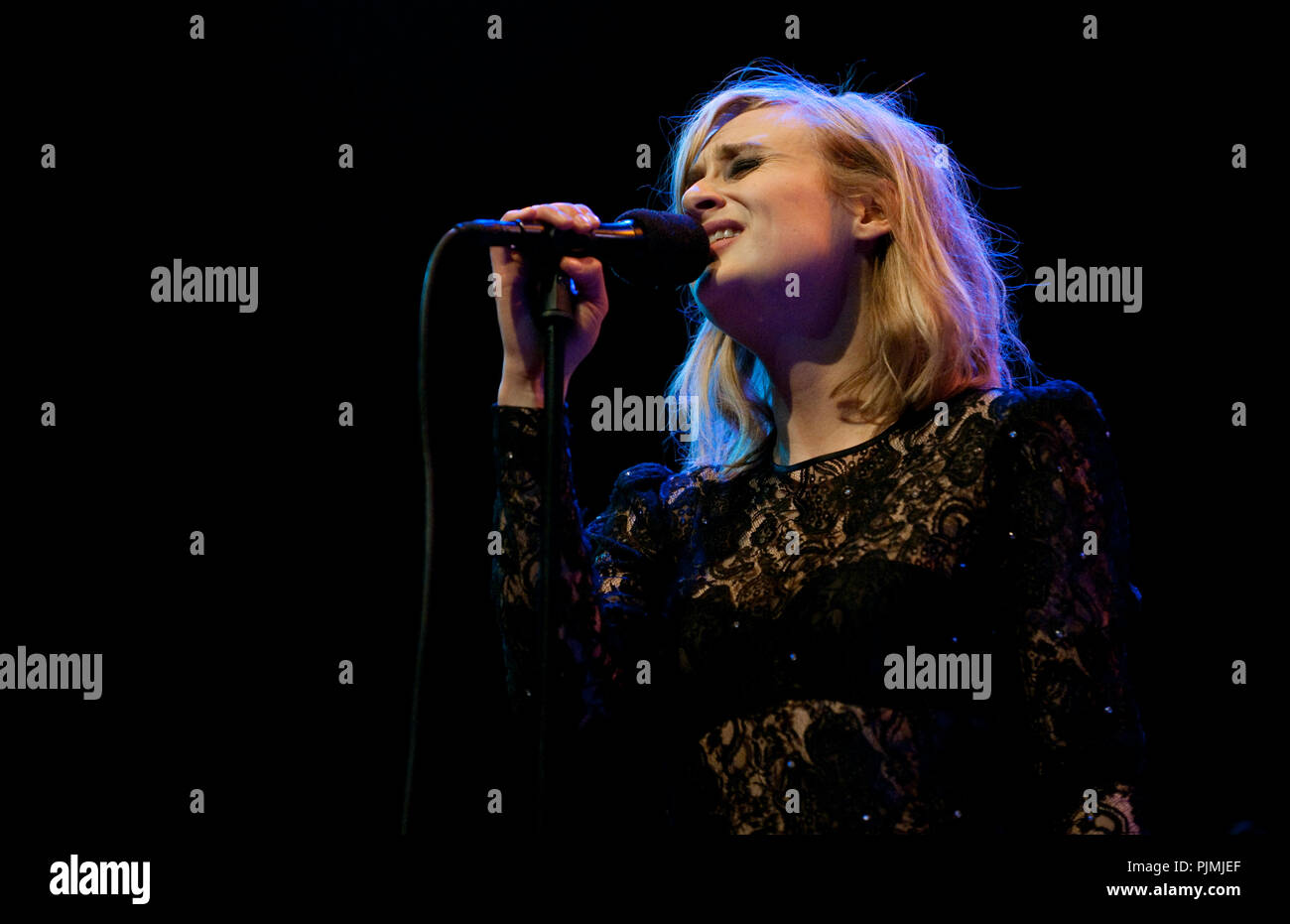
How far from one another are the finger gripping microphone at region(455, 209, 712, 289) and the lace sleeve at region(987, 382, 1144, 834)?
0.54 metres

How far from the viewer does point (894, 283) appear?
189cm

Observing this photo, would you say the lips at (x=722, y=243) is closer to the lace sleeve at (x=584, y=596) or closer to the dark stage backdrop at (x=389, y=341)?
the lace sleeve at (x=584, y=596)

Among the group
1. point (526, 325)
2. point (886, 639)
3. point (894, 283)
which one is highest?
point (894, 283)

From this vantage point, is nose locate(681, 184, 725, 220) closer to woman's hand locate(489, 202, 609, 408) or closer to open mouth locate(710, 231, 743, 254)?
open mouth locate(710, 231, 743, 254)

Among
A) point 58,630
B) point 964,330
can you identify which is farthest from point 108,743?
point 964,330

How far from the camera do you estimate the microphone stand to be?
3.71 ft

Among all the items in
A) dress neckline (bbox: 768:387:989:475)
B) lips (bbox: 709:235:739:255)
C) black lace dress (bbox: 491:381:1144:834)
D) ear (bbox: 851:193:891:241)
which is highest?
ear (bbox: 851:193:891:241)

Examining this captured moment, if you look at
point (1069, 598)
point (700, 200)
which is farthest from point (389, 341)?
point (1069, 598)

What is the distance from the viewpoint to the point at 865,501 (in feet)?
5.59

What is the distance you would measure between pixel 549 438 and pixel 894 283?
35.4 inches

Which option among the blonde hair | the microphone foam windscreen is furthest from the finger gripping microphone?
the blonde hair

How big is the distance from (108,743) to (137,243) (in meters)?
1.07

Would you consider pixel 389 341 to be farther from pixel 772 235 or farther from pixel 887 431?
pixel 887 431

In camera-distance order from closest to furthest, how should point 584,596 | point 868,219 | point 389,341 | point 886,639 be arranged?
point 886,639 < point 584,596 < point 868,219 < point 389,341
